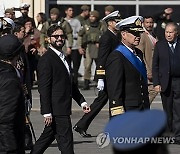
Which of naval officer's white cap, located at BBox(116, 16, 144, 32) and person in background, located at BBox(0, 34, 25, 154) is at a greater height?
naval officer's white cap, located at BBox(116, 16, 144, 32)

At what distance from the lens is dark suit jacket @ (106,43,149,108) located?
7.11m

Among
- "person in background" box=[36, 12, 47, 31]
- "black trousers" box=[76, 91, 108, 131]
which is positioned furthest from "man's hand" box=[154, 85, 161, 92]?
"person in background" box=[36, 12, 47, 31]

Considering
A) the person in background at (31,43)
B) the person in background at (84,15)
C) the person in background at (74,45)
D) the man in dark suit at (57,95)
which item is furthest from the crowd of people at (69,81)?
the person in background at (84,15)

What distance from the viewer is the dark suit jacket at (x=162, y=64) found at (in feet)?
35.2

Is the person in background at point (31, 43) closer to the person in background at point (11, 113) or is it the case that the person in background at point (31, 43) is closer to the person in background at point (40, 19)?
the person in background at point (40, 19)

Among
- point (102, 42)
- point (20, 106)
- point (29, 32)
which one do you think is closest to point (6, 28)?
point (102, 42)

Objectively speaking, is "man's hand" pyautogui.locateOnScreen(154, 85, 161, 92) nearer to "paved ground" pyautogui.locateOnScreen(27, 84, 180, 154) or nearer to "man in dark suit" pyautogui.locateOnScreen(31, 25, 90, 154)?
"paved ground" pyautogui.locateOnScreen(27, 84, 180, 154)

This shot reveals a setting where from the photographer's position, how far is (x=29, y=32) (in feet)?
52.7

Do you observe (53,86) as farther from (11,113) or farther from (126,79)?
(11,113)

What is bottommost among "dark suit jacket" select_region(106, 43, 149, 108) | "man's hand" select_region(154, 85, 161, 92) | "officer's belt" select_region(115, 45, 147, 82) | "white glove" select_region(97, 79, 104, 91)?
"man's hand" select_region(154, 85, 161, 92)

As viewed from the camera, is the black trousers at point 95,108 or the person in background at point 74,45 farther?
the person in background at point 74,45

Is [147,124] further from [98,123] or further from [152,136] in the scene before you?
[98,123]

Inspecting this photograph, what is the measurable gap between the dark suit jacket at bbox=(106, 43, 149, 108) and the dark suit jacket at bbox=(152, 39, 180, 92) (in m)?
3.38

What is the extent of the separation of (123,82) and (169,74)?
11.8 ft
